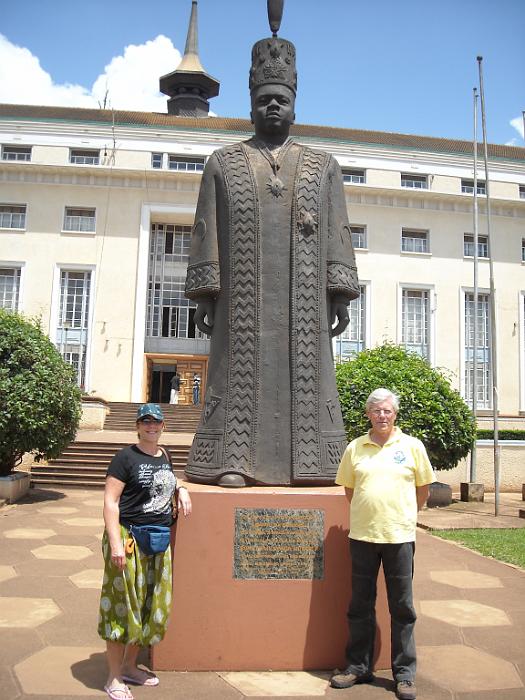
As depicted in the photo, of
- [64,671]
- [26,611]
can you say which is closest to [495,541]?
[26,611]

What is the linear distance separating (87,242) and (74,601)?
2509cm

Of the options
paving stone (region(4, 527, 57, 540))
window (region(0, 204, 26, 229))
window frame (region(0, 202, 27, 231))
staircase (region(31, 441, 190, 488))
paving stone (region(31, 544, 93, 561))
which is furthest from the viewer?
window (region(0, 204, 26, 229))

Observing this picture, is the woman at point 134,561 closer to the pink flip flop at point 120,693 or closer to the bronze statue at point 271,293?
the pink flip flop at point 120,693

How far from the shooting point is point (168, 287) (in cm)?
2966

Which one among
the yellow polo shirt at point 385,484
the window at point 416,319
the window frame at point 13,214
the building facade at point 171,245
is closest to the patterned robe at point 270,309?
the yellow polo shirt at point 385,484

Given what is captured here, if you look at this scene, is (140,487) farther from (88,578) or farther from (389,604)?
(88,578)

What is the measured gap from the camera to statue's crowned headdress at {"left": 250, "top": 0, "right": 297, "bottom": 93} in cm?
419

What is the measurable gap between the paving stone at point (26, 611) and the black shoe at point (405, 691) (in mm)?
2587

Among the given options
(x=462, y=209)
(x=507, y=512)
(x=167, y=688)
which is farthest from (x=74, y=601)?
(x=462, y=209)

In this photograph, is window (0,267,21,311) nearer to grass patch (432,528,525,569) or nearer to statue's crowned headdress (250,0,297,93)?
grass patch (432,528,525,569)

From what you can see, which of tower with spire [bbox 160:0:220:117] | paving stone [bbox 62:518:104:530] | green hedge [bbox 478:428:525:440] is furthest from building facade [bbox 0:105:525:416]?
paving stone [bbox 62:518:104:530]

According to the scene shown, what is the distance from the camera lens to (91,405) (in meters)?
22.8

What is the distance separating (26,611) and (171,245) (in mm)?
26422

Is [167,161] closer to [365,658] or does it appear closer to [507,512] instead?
[507,512]
